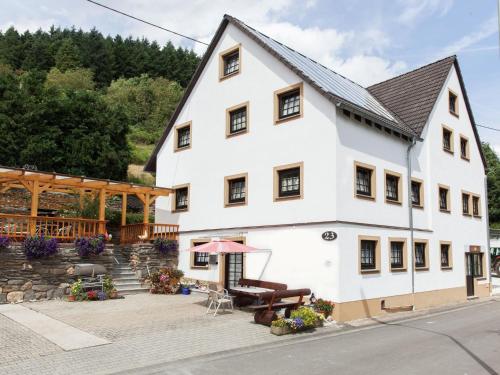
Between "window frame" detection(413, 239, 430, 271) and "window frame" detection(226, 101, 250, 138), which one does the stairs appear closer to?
"window frame" detection(226, 101, 250, 138)

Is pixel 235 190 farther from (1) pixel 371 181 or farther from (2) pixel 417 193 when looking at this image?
(2) pixel 417 193

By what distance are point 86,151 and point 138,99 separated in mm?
26759

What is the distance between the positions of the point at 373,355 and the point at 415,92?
16.3 meters

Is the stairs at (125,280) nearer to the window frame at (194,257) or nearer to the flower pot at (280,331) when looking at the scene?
the window frame at (194,257)

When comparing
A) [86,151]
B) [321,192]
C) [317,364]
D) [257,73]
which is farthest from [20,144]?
[317,364]

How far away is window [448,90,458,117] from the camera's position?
23.6m

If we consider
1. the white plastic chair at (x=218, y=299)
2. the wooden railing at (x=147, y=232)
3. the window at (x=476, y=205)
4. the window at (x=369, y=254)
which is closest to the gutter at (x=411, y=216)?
the window at (x=369, y=254)

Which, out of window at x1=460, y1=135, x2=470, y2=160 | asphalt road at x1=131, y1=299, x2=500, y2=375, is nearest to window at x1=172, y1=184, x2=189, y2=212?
asphalt road at x1=131, y1=299, x2=500, y2=375

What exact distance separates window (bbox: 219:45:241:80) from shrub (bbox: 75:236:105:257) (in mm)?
9029

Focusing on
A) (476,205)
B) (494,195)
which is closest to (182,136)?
(476,205)

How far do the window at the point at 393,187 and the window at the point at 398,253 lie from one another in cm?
160

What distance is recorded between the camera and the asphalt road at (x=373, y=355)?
8688 mm

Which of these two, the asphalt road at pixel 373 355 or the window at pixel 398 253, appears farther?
the window at pixel 398 253

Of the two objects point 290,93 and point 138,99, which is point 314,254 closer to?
point 290,93
